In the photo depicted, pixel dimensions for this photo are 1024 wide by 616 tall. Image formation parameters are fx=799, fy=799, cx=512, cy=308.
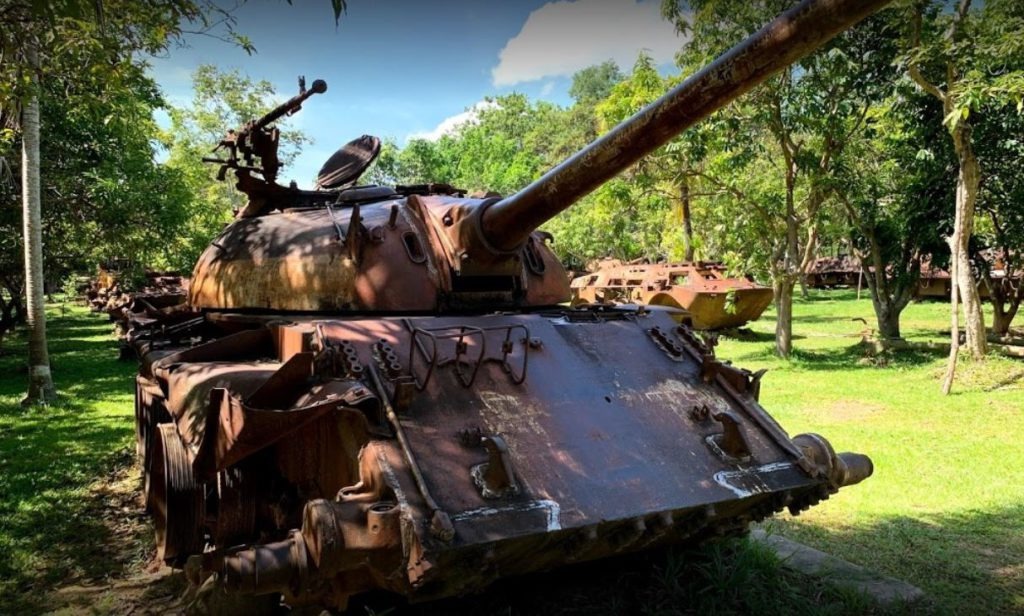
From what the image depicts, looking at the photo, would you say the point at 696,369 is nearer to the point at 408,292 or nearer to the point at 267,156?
the point at 408,292

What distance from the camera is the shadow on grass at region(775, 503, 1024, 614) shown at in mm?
4816

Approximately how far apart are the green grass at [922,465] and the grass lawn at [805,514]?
2cm

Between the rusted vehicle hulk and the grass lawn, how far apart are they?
13.5 ft

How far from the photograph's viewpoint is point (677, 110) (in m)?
3.41

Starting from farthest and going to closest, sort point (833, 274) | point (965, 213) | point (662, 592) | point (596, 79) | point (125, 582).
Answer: point (596, 79) < point (833, 274) < point (965, 213) < point (125, 582) < point (662, 592)

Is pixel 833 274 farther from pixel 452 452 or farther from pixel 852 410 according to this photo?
pixel 452 452

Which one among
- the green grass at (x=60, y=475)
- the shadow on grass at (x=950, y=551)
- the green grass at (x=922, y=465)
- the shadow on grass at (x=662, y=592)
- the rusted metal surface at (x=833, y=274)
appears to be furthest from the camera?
the rusted metal surface at (x=833, y=274)

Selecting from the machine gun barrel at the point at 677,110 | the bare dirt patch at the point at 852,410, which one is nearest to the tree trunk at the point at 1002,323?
the bare dirt patch at the point at 852,410

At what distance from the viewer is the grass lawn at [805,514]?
4648 mm

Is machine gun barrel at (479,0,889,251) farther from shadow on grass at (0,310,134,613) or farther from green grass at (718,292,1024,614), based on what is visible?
shadow on grass at (0,310,134,613)

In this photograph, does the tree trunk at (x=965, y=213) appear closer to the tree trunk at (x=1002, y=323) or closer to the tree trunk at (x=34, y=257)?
the tree trunk at (x=1002, y=323)

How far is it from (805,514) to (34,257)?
378 inches

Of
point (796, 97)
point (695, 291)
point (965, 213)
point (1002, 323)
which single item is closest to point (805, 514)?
point (965, 213)

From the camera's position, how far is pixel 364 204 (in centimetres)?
585
